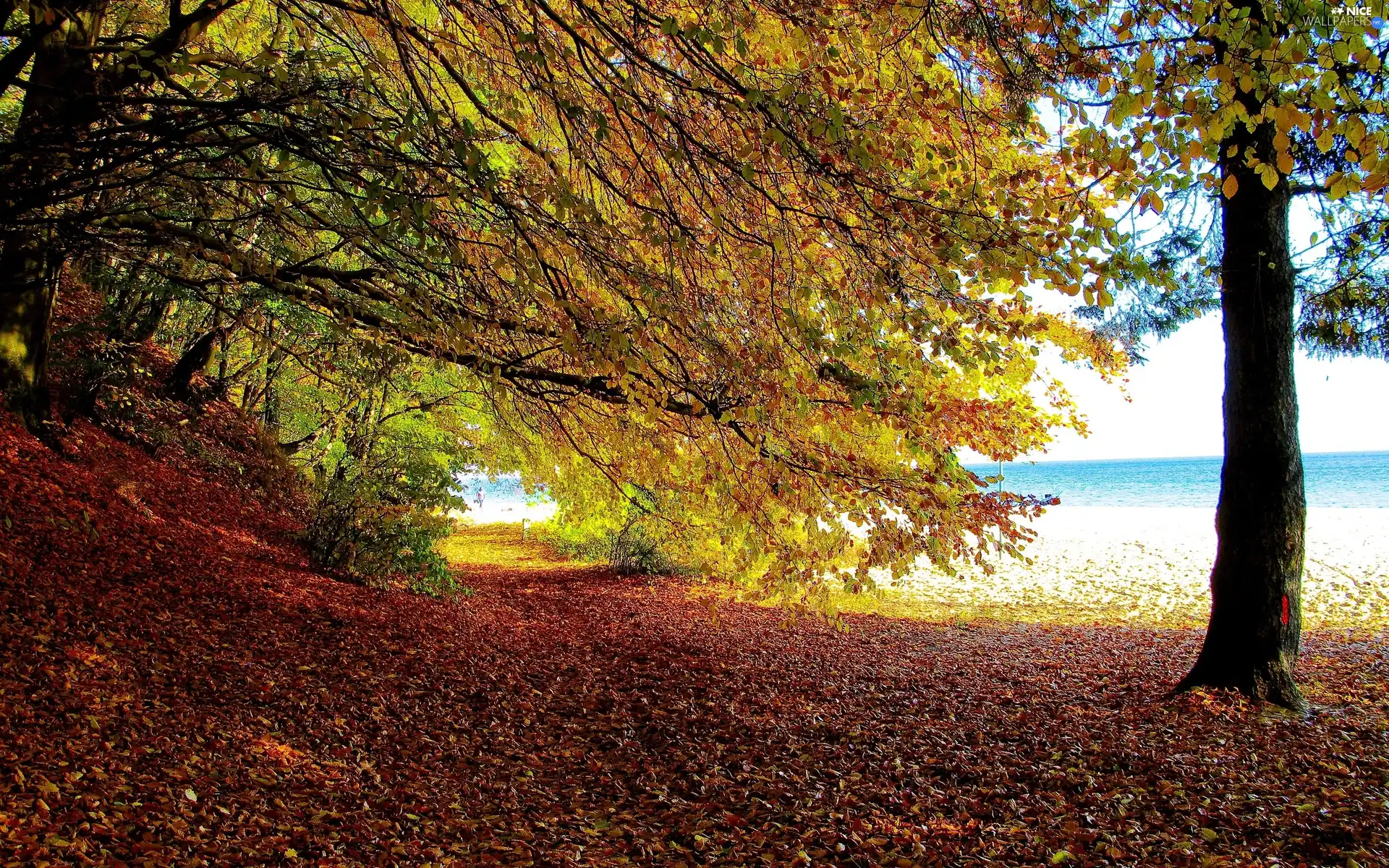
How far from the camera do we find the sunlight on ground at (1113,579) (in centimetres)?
1301

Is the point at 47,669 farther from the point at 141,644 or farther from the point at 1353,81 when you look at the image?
the point at 1353,81

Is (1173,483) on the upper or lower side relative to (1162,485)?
upper

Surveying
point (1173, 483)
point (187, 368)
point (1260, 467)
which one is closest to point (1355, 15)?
point (1260, 467)

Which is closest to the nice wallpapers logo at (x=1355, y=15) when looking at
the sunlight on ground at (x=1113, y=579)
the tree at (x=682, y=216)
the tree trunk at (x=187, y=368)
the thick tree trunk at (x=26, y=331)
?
the tree at (x=682, y=216)

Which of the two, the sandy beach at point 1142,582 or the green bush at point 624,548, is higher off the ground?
the green bush at point 624,548

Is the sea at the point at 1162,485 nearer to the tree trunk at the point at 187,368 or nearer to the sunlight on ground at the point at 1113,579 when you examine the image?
the sunlight on ground at the point at 1113,579

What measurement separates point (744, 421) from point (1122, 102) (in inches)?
92.9

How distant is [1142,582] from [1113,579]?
57 cm

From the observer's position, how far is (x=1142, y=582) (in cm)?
1692

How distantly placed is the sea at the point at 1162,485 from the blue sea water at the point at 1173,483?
0.06 meters

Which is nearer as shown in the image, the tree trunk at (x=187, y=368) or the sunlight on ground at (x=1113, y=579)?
the tree trunk at (x=187, y=368)

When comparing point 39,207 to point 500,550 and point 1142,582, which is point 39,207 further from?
point 1142,582

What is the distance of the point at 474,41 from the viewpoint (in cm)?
516

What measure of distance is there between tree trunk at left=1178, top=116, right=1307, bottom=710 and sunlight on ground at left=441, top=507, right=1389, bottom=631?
11.8 feet
